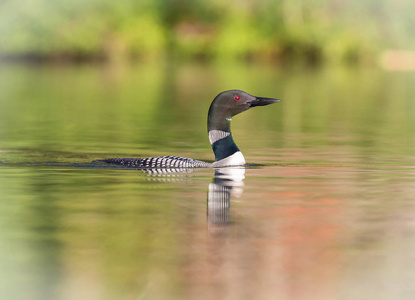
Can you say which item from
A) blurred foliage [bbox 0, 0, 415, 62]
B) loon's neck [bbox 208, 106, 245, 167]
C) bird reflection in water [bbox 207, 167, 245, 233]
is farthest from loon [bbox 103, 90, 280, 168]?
blurred foliage [bbox 0, 0, 415, 62]

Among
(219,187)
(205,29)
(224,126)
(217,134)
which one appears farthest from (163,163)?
(205,29)

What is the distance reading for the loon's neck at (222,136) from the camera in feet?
34.6

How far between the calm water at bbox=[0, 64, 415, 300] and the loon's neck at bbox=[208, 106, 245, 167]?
0.16 m

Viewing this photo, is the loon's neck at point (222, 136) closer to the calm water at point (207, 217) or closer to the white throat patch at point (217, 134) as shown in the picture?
the white throat patch at point (217, 134)

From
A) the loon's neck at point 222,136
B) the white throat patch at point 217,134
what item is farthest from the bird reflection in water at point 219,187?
the white throat patch at point 217,134

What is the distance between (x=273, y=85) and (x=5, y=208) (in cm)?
2903

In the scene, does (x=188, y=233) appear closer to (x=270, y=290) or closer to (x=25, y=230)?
(x=25, y=230)

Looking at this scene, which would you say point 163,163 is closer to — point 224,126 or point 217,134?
point 217,134

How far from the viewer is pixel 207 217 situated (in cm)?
758

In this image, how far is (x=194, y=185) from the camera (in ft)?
30.9

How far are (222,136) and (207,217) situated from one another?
3.05 meters

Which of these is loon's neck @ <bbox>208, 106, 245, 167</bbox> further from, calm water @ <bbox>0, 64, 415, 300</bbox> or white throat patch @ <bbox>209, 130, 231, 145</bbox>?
calm water @ <bbox>0, 64, 415, 300</bbox>

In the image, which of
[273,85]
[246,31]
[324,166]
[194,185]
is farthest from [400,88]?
[246,31]

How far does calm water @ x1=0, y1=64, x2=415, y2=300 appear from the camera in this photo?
18.3 feet
